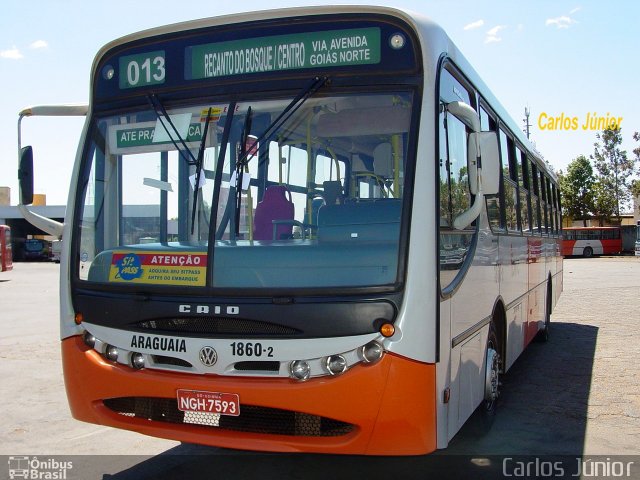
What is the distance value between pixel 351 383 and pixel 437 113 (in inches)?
66.2

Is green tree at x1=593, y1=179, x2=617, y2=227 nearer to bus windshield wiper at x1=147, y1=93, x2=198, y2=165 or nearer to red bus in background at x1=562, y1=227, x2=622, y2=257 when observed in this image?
red bus in background at x1=562, y1=227, x2=622, y2=257

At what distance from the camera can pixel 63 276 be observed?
4.87 meters

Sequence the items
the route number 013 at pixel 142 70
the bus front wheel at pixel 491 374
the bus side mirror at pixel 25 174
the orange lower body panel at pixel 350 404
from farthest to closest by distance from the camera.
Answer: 1. the bus front wheel at pixel 491 374
2. the bus side mirror at pixel 25 174
3. the route number 013 at pixel 142 70
4. the orange lower body panel at pixel 350 404

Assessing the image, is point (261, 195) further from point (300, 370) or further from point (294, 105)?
point (300, 370)

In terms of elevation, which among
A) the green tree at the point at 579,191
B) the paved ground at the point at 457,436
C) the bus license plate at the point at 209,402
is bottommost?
the paved ground at the point at 457,436

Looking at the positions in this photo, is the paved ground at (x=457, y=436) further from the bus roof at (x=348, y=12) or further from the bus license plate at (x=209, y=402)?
the bus roof at (x=348, y=12)

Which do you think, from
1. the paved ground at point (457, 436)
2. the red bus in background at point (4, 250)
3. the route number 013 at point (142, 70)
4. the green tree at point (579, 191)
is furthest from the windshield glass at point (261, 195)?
the green tree at point (579, 191)

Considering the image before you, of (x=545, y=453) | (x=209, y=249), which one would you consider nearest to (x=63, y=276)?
(x=209, y=249)

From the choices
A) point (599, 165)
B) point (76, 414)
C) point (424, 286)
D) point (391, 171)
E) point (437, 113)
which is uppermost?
point (599, 165)

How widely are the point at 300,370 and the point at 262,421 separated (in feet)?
1.38

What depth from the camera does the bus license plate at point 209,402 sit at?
4.07 meters

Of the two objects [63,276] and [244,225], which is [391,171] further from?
[63,276]

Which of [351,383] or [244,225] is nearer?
[351,383]

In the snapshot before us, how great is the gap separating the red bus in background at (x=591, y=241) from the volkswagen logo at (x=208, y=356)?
5401cm
